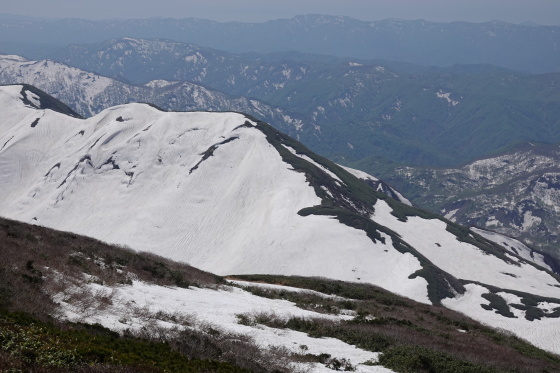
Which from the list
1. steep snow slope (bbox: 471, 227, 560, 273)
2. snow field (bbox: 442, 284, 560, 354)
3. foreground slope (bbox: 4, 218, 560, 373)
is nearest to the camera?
foreground slope (bbox: 4, 218, 560, 373)

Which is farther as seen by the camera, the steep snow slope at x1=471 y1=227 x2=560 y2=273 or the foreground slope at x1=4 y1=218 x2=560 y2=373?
the steep snow slope at x1=471 y1=227 x2=560 y2=273

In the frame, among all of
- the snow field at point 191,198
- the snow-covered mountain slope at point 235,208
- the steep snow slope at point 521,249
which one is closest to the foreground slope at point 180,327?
the snow-covered mountain slope at point 235,208

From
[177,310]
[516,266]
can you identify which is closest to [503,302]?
[516,266]

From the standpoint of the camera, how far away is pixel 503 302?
79.5 m

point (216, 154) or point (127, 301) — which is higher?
point (216, 154)

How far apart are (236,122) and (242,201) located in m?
36.0

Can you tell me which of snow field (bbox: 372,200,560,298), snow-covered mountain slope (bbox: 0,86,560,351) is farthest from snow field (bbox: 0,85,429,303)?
snow field (bbox: 372,200,560,298)

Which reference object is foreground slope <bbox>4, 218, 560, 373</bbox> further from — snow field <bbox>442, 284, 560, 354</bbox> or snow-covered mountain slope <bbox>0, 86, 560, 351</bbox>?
snow-covered mountain slope <bbox>0, 86, 560, 351</bbox>

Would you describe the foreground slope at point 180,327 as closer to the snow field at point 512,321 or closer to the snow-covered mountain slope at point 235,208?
the snow field at point 512,321

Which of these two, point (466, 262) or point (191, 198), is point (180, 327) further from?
point (191, 198)

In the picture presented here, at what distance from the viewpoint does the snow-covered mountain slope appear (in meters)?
92.8

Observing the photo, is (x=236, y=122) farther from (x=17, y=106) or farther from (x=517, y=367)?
(x=517, y=367)

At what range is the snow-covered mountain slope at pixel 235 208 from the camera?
9275 centimetres

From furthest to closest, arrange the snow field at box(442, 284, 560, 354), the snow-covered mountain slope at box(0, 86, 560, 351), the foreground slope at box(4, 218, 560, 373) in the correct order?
the snow-covered mountain slope at box(0, 86, 560, 351) < the snow field at box(442, 284, 560, 354) < the foreground slope at box(4, 218, 560, 373)
